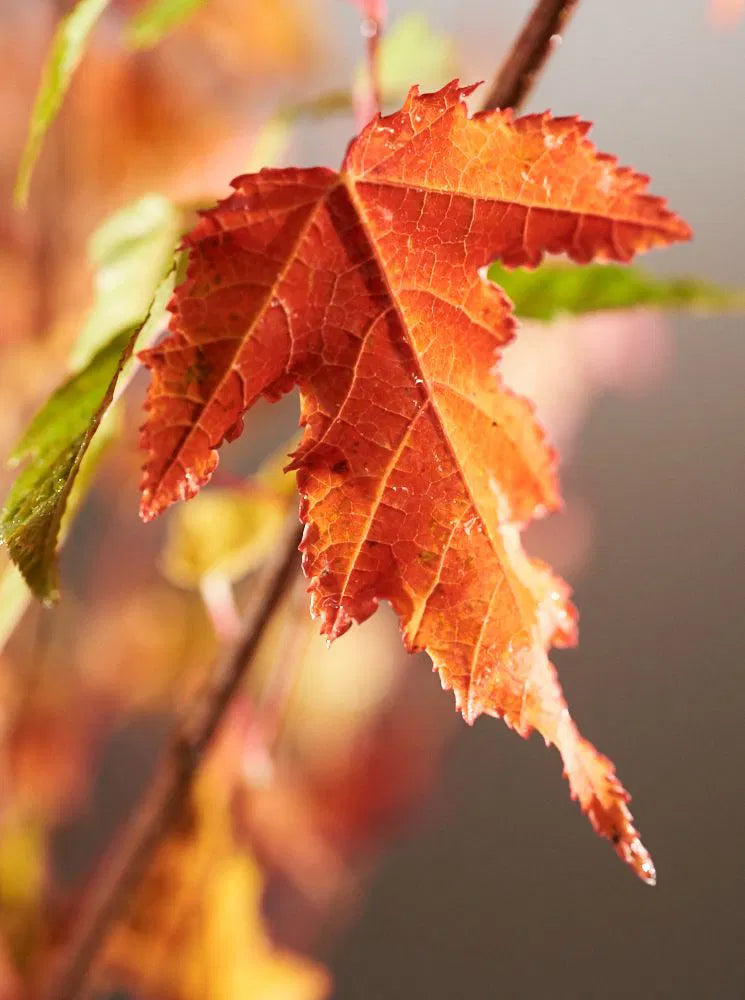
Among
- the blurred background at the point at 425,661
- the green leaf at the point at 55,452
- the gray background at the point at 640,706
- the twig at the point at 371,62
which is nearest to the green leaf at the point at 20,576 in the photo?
the green leaf at the point at 55,452

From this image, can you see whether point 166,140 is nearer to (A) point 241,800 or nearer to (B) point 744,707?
(A) point 241,800

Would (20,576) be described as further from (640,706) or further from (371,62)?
(640,706)

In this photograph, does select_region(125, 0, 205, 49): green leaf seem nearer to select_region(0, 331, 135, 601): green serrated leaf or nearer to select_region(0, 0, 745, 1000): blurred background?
select_region(0, 331, 135, 601): green serrated leaf

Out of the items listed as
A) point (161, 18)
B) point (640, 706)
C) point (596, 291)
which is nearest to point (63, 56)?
point (161, 18)

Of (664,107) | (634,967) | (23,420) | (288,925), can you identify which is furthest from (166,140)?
(634,967)

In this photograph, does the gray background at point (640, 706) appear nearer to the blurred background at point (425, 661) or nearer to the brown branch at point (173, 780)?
the blurred background at point (425, 661)
